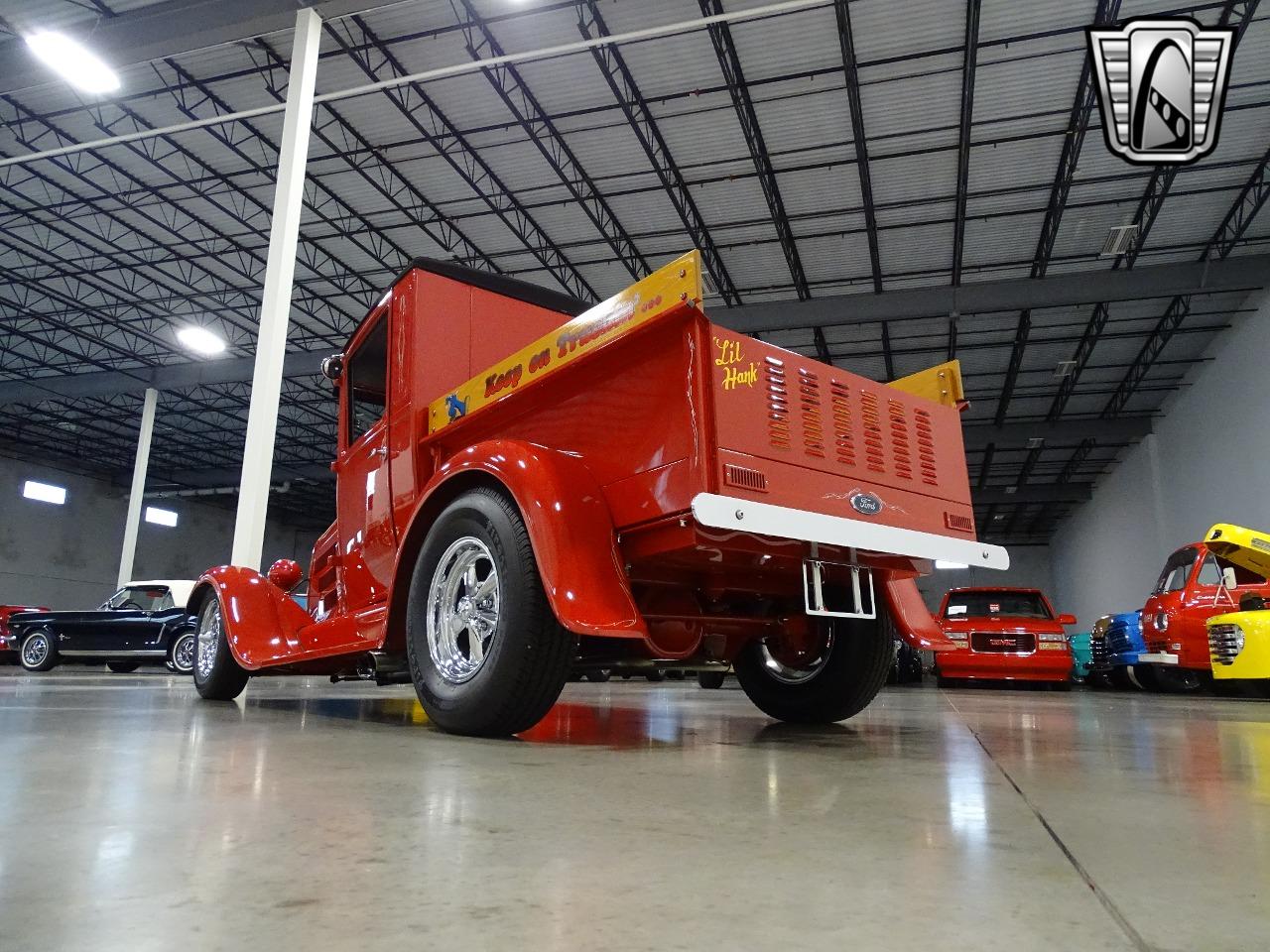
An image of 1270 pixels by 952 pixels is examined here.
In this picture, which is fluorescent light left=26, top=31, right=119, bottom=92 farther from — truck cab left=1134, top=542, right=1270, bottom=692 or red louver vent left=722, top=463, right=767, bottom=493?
truck cab left=1134, top=542, right=1270, bottom=692

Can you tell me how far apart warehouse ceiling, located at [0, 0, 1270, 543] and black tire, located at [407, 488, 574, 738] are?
927 centimetres

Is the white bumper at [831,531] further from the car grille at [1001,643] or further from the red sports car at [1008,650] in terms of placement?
the car grille at [1001,643]

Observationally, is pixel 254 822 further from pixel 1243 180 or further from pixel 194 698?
pixel 1243 180

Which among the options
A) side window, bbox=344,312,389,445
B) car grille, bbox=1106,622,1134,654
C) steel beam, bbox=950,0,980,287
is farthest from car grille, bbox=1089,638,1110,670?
side window, bbox=344,312,389,445

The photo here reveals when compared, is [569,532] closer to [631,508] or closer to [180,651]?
[631,508]

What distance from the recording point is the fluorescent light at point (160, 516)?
3353cm

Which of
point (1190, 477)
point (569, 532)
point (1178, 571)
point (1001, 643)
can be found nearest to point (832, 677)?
point (569, 532)

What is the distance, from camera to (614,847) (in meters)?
1.46

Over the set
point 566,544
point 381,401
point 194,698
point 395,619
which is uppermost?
point 381,401

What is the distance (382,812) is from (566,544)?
126 centimetres

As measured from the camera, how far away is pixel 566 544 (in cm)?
286

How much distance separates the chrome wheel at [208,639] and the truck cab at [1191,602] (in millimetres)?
9863

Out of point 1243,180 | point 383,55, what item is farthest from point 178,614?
point 1243,180

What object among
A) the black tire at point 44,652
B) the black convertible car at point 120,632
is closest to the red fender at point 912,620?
the black convertible car at point 120,632
